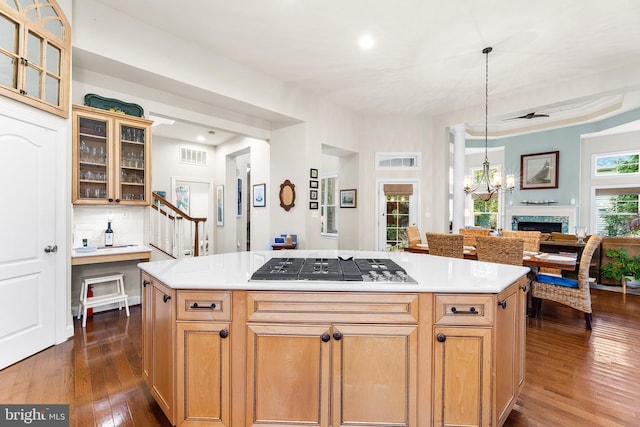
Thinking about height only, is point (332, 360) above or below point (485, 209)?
below

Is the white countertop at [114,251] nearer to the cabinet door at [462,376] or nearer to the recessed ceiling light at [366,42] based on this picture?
the cabinet door at [462,376]

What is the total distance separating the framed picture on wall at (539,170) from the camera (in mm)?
7996

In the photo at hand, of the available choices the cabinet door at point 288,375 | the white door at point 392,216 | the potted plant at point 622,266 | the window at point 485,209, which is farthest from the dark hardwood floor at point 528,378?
the window at point 485,209

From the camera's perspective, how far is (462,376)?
151 centimetres

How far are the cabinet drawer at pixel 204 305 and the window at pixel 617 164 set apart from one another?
959cm

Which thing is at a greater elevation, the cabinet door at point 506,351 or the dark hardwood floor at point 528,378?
the cabinet door at point 506,351

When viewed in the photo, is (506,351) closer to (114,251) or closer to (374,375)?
(374,375)

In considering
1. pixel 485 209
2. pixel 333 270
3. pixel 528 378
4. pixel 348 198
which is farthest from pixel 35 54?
pixel 485 209

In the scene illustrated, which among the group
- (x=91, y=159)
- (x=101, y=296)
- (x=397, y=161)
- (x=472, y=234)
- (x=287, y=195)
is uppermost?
(x=397, y=161)

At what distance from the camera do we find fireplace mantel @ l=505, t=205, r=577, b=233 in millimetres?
7681

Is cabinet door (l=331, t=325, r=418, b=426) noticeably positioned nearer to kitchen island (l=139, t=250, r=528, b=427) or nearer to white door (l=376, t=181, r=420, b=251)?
kitchen island (l=139, t=250, r=528, b=427)

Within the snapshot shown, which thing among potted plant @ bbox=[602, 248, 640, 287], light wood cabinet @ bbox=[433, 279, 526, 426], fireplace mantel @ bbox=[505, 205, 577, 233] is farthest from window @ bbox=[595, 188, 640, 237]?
light wood cabinet @ bbox=[433, 279, 526, 426]

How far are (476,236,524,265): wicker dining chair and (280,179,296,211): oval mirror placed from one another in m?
2.89

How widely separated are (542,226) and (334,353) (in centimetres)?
879
